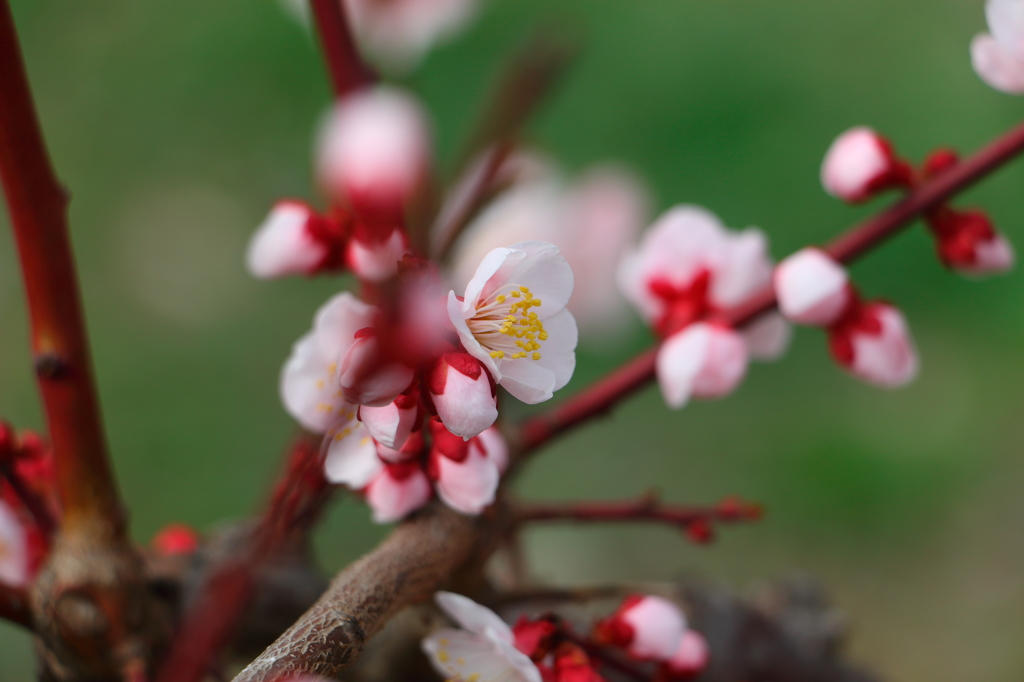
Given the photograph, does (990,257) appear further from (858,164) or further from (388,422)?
(388,422)

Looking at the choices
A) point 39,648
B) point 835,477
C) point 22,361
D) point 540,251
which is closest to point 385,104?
point 540,251

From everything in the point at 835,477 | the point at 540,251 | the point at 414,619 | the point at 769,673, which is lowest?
the point at 835,477

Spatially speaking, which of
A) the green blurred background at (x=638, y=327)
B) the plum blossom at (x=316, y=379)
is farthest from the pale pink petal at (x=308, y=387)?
the green blurred background at (x=638, y=327)

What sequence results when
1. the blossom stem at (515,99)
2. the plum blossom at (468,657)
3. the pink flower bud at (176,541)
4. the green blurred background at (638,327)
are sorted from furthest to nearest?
the green blurred background at (638,327) → the pink flower bud at (176,541) → the plum blossom at (468,657) → the blossom stem at (515,99)

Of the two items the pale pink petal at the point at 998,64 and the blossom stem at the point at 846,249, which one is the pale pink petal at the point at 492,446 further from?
the pale pink petal at the point at 998,64

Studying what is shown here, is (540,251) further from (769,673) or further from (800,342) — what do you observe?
(800,342)

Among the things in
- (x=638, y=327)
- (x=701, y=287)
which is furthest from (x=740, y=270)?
(x=638, y=327)

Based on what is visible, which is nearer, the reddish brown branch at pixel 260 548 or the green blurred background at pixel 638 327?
the reddish brown branch at pixel 260 548

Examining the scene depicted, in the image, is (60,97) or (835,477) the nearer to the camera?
(835,477)
